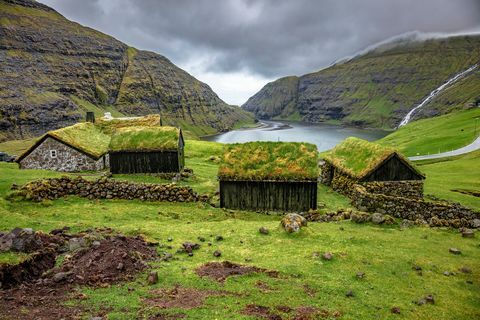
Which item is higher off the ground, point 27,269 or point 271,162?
point 271,162

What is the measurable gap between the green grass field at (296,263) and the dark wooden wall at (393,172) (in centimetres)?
1006

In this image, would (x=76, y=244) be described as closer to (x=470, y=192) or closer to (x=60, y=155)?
(x=60, y=155)

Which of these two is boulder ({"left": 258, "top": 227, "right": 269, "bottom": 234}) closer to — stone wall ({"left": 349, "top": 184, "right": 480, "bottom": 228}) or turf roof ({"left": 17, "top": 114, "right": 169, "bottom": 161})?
stone wall ({"left": 349, "top": 184, "right": 480, "bottom": 228})

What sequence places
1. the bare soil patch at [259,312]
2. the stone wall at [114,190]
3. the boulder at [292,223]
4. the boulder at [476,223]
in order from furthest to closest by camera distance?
the stone wall at [114,190], the boulder at [476,223], the boulder at [292,223], the bare soil patch at [259,312]

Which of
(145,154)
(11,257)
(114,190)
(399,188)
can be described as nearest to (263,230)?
(11,257)

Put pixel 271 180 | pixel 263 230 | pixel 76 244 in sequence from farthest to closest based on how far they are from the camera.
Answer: pixel 271 180, pixel 263 230, pixel 76 244

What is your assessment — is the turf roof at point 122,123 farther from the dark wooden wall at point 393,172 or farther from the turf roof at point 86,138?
the dark wooden wall at point 393,172

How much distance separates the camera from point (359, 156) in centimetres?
3425

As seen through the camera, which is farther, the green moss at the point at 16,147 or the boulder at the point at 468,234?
the green moss at the point at 16,147

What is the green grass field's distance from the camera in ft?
38.3

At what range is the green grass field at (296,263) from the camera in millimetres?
11680

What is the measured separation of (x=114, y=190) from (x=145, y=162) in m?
11.3

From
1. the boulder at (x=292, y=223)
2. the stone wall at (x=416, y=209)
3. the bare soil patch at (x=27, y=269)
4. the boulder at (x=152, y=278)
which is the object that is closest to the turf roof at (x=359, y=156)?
the stone wall at (x=416, y=209)

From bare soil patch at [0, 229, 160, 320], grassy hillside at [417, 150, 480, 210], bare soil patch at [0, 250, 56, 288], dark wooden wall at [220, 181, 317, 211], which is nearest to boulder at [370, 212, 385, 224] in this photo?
dark wooden wall at [220, 181, 317, 211]
